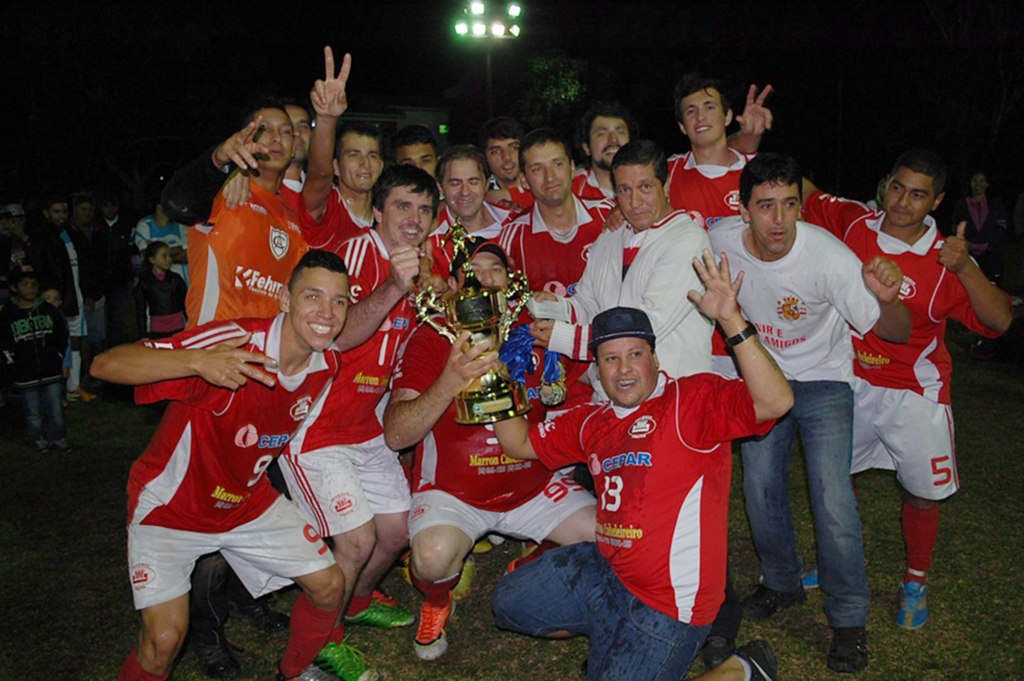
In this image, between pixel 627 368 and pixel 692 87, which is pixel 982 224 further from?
pixel 627 368

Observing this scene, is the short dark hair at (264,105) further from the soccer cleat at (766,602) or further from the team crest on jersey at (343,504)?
the soccer cleat at (766,602)

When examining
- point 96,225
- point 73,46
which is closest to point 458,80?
point 73,46

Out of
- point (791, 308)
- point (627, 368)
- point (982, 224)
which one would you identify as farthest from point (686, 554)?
point (982, 224)

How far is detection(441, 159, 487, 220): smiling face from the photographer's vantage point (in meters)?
5.24

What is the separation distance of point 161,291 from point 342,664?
21.0ft

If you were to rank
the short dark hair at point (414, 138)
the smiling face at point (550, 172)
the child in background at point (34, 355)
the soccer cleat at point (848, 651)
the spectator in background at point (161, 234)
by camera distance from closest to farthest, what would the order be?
the soccer cleat at point (848, 651)
the smiling face at point (550, 172)
the short dark hair at point (414, 138)
the child in background at point (34, 355)
the spectator in background at point (161, 234)

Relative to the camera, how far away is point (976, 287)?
13.5 ft

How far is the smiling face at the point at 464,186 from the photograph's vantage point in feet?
17.2

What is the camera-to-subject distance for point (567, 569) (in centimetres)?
371

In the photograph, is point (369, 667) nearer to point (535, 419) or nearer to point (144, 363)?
point (535, 419)

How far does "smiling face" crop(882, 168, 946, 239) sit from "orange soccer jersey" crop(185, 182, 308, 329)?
11.9 ft

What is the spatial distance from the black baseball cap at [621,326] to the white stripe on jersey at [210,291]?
2.21m

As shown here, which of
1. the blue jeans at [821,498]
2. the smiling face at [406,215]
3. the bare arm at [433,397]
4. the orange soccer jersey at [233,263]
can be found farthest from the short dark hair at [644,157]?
the orange soccer jersey at [233,263]

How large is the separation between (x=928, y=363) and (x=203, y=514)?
4.05 metres
